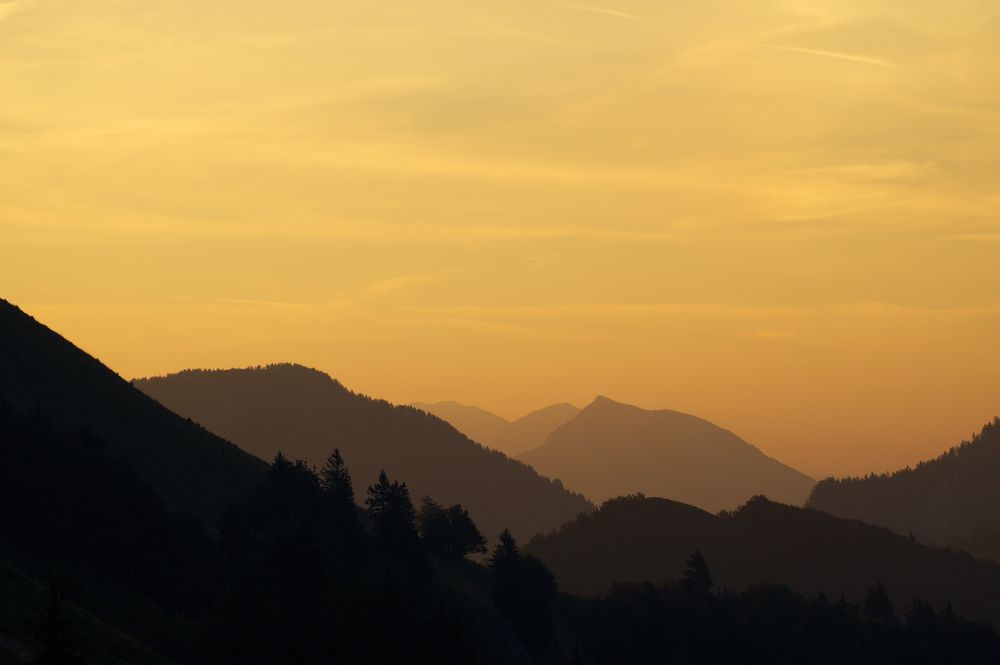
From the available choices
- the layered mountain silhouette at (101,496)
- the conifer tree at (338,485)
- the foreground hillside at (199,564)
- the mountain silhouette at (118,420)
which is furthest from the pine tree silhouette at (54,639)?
the conifer tree at (338,485)

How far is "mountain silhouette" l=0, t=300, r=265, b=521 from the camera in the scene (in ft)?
536

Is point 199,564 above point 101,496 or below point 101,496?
below

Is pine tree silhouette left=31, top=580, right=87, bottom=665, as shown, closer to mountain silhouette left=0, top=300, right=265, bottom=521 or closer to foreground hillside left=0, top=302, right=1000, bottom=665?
foreground hillside left=0, top=302, right=1000, bottom=665

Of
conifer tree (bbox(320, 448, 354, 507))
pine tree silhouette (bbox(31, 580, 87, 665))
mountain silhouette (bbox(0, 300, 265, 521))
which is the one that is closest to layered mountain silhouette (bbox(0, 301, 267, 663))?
mountain silhouette (bbox(0, 300, 265, 521))

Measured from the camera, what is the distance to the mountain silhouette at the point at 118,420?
164 m

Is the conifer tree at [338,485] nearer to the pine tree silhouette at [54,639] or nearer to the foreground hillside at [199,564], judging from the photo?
the foreground hillside at [199,564]

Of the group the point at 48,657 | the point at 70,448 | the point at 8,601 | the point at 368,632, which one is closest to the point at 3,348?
the point at 70,448

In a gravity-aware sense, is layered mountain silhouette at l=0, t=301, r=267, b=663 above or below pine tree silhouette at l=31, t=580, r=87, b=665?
above

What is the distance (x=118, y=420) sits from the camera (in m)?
178

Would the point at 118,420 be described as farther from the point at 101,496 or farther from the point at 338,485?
the point at 101,496

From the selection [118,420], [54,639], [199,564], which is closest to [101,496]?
[199,564]

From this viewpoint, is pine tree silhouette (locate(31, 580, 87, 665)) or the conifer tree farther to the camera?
the conifer tree

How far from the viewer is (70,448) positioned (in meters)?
141

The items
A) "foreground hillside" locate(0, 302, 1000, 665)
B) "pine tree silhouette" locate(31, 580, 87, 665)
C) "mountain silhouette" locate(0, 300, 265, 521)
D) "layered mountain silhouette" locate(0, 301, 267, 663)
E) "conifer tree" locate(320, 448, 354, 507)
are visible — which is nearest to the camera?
"pine tree silhouette" locate(31, 580, 87, 665)
